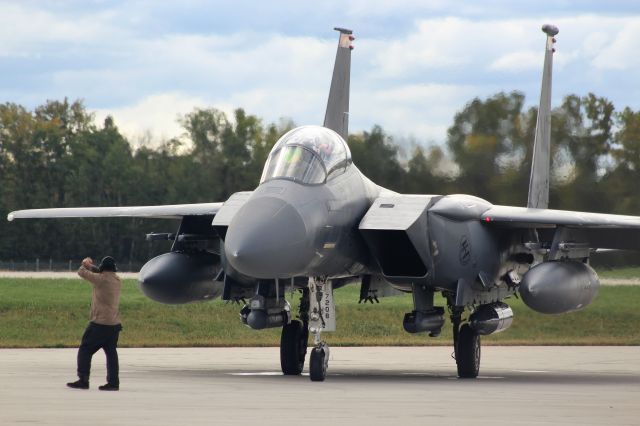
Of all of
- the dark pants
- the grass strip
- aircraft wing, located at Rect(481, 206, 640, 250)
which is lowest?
the grass strip

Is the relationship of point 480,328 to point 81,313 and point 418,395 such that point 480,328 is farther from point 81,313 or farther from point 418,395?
point 81,313

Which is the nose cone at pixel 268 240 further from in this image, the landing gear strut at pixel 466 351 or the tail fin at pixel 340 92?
the tail fin at pixel 340 92

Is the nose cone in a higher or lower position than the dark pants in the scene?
higher

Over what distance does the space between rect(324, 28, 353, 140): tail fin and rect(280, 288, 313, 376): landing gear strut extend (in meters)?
2.67

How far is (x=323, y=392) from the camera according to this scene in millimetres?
12414

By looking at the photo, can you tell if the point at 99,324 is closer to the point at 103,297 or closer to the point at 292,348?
the point at 103,297

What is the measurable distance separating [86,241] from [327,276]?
39.5 metres

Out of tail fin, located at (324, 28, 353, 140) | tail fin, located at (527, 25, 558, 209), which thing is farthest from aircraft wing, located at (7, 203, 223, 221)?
tail fin, located at (527, 25, 558, 209)

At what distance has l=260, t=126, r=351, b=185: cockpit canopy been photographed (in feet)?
45.4

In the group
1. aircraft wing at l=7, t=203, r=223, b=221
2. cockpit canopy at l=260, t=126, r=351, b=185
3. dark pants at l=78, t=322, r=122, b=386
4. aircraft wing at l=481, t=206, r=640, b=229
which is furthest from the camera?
aircraft wing at l=7, t=203, r=223, b=221

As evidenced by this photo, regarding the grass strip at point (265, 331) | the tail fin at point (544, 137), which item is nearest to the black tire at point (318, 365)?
the tail fin at point (544, 137)

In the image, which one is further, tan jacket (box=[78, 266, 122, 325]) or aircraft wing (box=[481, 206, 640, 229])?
aircraft wing (box=[481, 206, 640, 229])

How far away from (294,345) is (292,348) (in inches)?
2.6

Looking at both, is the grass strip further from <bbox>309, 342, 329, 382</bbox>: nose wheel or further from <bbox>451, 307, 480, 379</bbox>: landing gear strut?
<bbox>309, 342, 329, 382</bbox>: nose wheel
